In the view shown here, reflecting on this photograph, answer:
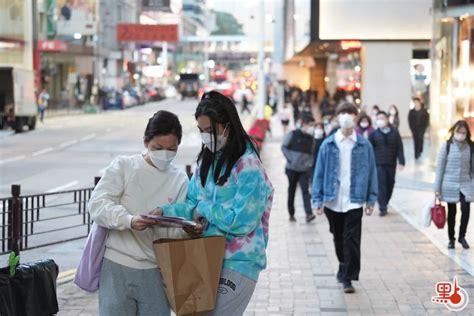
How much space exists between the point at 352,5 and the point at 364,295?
2938 centimetres

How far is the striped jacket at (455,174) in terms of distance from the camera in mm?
11766

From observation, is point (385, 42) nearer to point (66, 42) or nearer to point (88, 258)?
point (66, 42)

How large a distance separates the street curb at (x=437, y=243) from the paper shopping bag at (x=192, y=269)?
623 cm

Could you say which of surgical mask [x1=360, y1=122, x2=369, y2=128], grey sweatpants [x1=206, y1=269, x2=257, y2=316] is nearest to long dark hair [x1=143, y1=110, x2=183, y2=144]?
grey sweatpants [x1=206, y1=269, x2=257, y2=316]

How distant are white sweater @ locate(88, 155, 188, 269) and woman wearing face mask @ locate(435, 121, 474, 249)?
23.5 feet

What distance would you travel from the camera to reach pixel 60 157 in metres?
29.4

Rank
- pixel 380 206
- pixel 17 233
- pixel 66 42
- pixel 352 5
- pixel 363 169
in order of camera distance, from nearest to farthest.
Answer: pixel 363 169
pixel 17 233
pixel 380 206
pixel 352 5
pixel 66 42

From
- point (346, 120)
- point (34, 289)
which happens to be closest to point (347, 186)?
point (346, 120)

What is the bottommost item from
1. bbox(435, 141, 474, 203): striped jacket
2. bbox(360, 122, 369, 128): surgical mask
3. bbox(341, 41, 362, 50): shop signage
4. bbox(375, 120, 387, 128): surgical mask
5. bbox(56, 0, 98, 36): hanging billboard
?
bbox(435, 141, 474, 203): striped jacket

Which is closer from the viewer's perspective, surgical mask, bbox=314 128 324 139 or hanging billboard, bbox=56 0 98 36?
→ surgical mask, bbox=314 128 324 139

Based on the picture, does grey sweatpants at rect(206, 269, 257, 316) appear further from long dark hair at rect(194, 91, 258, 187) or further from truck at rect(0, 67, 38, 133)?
truck at rect(0, 67, 38, 133)

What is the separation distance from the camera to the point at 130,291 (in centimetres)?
508

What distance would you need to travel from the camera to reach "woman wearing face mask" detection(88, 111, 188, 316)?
5059 mm

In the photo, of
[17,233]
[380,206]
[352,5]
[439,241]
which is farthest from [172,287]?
[352,5]
